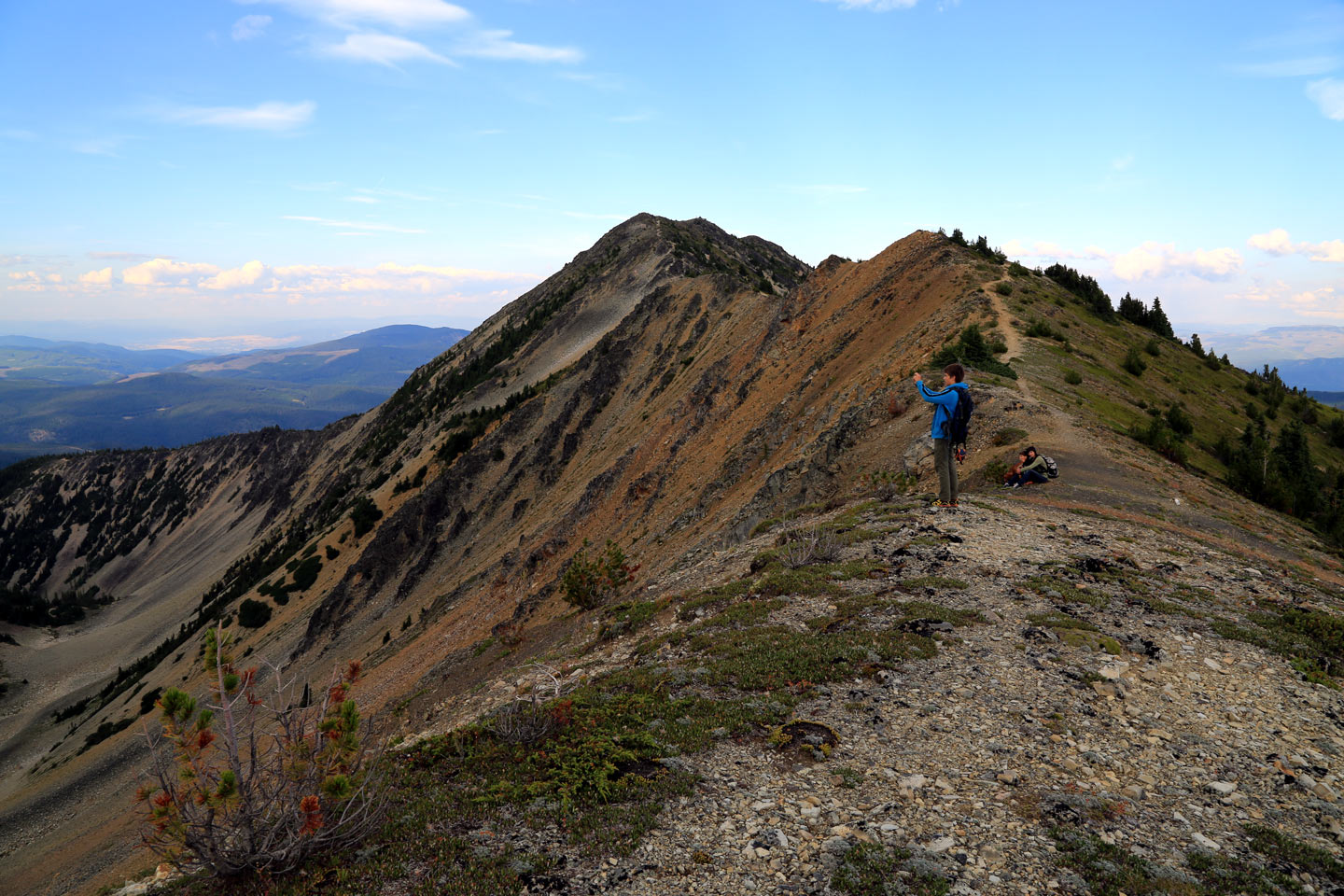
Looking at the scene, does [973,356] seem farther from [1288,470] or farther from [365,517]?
[365,517]

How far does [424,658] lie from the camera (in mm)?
31938

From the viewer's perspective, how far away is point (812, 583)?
37.0 feet

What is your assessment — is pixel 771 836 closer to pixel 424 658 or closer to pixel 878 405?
pixel 878 405

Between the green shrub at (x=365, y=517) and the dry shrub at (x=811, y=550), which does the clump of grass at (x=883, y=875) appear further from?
the green shrub at (x=365, y=517)

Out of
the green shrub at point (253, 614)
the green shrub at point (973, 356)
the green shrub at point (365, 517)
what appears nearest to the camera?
the green shrub at point (973, 356)

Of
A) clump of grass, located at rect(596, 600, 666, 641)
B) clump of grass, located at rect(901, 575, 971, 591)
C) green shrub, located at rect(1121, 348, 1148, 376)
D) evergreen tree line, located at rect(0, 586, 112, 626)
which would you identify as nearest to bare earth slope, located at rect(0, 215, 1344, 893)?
clump of grass, located at rect(901, 575, 971, 591)

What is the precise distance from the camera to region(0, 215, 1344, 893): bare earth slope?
600 cm

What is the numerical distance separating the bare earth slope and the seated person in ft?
1.83

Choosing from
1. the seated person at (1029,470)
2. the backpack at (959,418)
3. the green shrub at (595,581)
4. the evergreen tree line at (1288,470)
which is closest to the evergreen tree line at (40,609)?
the green shrub at (595,581)

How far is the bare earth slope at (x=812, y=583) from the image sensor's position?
600 centimetres

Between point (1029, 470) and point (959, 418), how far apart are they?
3453 mm

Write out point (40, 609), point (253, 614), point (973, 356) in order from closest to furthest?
point (973, 356)
point (253, 614)
point (40, 609)

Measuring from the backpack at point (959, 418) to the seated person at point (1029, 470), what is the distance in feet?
9.70

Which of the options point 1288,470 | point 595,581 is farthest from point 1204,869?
point 1288,470
